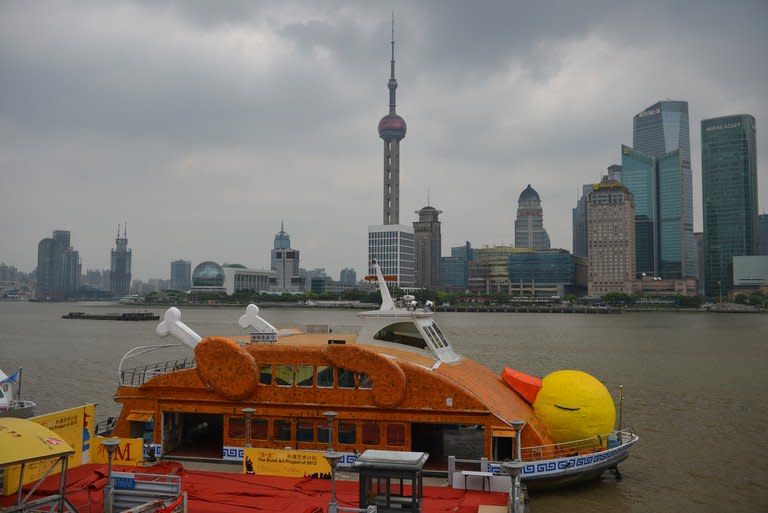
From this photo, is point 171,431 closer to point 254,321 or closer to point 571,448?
point 254,321

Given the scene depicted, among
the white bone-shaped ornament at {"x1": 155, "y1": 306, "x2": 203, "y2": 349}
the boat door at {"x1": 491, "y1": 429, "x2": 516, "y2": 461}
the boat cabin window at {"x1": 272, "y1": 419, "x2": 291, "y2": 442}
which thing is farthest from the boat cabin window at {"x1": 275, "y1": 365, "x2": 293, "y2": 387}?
the boat door at {"x1": 491, "y1": 429, "x2": 516, "y2": 461}

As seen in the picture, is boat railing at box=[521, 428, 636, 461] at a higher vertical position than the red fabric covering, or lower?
higher

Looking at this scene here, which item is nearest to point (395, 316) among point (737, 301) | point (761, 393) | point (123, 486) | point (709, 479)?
point (123, 486)

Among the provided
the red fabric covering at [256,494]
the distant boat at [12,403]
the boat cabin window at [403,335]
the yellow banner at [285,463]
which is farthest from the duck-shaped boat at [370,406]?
the distant boat at [12,403]

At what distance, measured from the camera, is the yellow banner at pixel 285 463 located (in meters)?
13.5

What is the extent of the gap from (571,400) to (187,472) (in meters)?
9.07

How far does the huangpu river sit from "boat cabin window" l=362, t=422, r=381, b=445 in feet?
14.6

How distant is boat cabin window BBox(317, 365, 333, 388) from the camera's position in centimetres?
1573

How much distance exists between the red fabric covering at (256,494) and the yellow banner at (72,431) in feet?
1.09

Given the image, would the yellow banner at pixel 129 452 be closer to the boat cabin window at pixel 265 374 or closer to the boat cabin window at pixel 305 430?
the boat cabin window at pixel 265 374

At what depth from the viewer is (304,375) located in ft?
52.3

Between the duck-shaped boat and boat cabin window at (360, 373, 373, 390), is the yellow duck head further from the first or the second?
boat cabin window at (360, 373, 373, 390)

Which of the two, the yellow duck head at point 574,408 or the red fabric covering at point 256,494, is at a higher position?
→ the yellow duck head at point 574,408

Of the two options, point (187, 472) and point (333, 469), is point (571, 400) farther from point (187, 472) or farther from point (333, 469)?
point (187, 472)
